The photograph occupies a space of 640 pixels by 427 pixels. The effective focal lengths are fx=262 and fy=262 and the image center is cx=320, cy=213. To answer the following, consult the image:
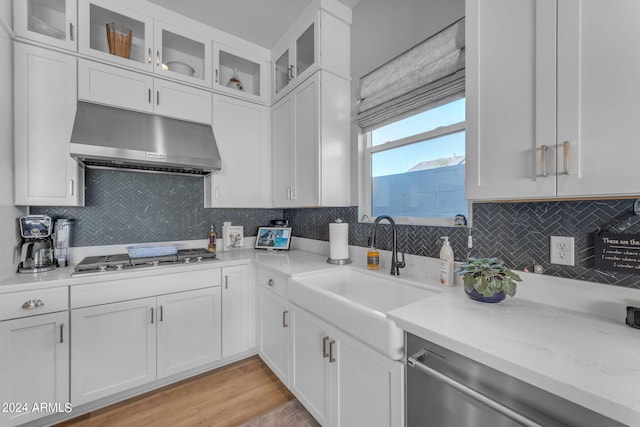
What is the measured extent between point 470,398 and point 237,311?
5.93 feet

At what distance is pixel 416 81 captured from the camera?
160 centimetres

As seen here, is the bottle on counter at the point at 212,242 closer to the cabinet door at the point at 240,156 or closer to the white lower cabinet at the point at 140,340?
the cabinet door at the point at 240,156

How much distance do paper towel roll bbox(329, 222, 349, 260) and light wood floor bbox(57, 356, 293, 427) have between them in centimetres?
103

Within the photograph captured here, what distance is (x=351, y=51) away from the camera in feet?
7.01

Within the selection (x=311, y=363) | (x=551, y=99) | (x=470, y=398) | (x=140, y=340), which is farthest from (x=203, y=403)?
(x=551, y=99)

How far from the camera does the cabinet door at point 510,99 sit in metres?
0.92

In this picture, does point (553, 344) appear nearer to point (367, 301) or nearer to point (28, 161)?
point (367, 301)

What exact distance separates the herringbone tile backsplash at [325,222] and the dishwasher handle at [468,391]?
27.4 inches

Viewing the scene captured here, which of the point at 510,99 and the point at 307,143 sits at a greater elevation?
the point at 307,143

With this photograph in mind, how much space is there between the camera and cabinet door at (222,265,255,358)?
6.96 ft

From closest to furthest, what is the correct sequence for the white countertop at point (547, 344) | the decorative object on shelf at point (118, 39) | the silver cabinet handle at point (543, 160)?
the white countertop at point (547, 344), the silver cabinet handle at point (543, 160), the decorative object on shelf at point (118, 39)

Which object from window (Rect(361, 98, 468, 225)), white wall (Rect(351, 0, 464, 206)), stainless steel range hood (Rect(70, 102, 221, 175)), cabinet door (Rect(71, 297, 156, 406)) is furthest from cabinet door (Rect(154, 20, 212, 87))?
cabinet door (Rect(71, 297, 156, 406))

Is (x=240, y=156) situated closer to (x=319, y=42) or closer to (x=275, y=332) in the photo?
(x=319, y=42)

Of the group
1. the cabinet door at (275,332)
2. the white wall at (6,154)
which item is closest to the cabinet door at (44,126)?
the white wall at (6,154)
